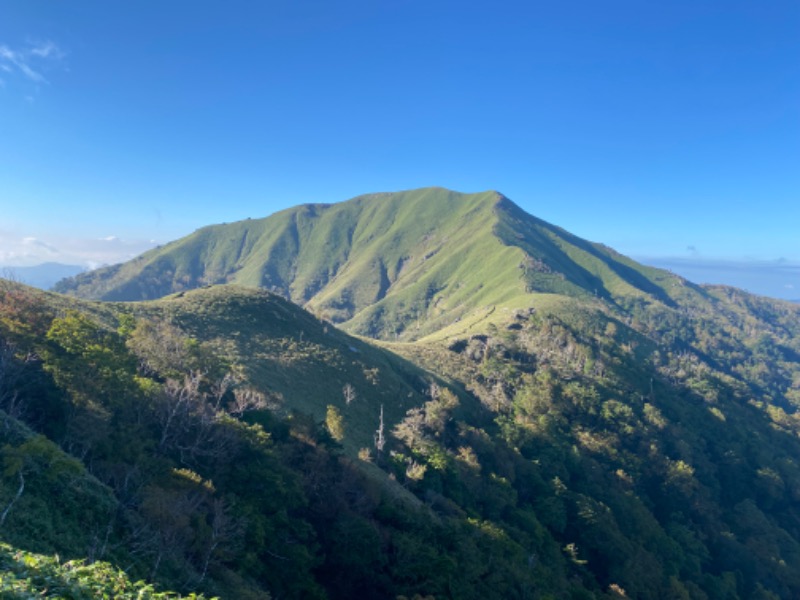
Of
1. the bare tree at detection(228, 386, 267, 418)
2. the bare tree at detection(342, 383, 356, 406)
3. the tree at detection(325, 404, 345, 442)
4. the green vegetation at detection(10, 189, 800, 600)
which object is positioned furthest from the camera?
the bare tree at detection(342, 383, 356, 406)

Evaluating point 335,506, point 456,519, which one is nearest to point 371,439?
Result: point 456,519

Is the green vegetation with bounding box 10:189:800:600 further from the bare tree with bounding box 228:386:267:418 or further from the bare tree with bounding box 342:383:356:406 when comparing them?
the bare tree with bounding box 342:383:356:406

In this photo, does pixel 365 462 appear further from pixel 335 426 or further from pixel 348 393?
pixel 348 393

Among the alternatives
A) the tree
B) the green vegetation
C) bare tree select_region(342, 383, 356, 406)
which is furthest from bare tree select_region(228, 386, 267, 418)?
bare tree select_region(342, 383, 356, 406)

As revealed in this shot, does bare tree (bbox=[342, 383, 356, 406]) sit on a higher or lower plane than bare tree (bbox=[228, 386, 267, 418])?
lower

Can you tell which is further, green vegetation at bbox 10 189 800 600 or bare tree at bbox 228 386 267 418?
bare tree at bbox 228 386 267 418

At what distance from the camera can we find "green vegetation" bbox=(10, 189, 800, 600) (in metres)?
23.8

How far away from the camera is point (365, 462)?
51062mm

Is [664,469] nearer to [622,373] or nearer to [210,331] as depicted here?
[622,373]

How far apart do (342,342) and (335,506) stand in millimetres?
61011

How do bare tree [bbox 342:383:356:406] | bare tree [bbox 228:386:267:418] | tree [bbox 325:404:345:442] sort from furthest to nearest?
1. bare tree [bbox 342:383:356:406]
2. tree [bbox 325:404:345:442]
3. bare tree [bbox 228:386:267:418]

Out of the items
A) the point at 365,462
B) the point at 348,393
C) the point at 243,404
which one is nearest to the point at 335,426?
the point at 365,462

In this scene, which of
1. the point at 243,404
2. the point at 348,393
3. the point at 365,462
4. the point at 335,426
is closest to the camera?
the point at 243,404

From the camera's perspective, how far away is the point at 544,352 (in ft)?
411
